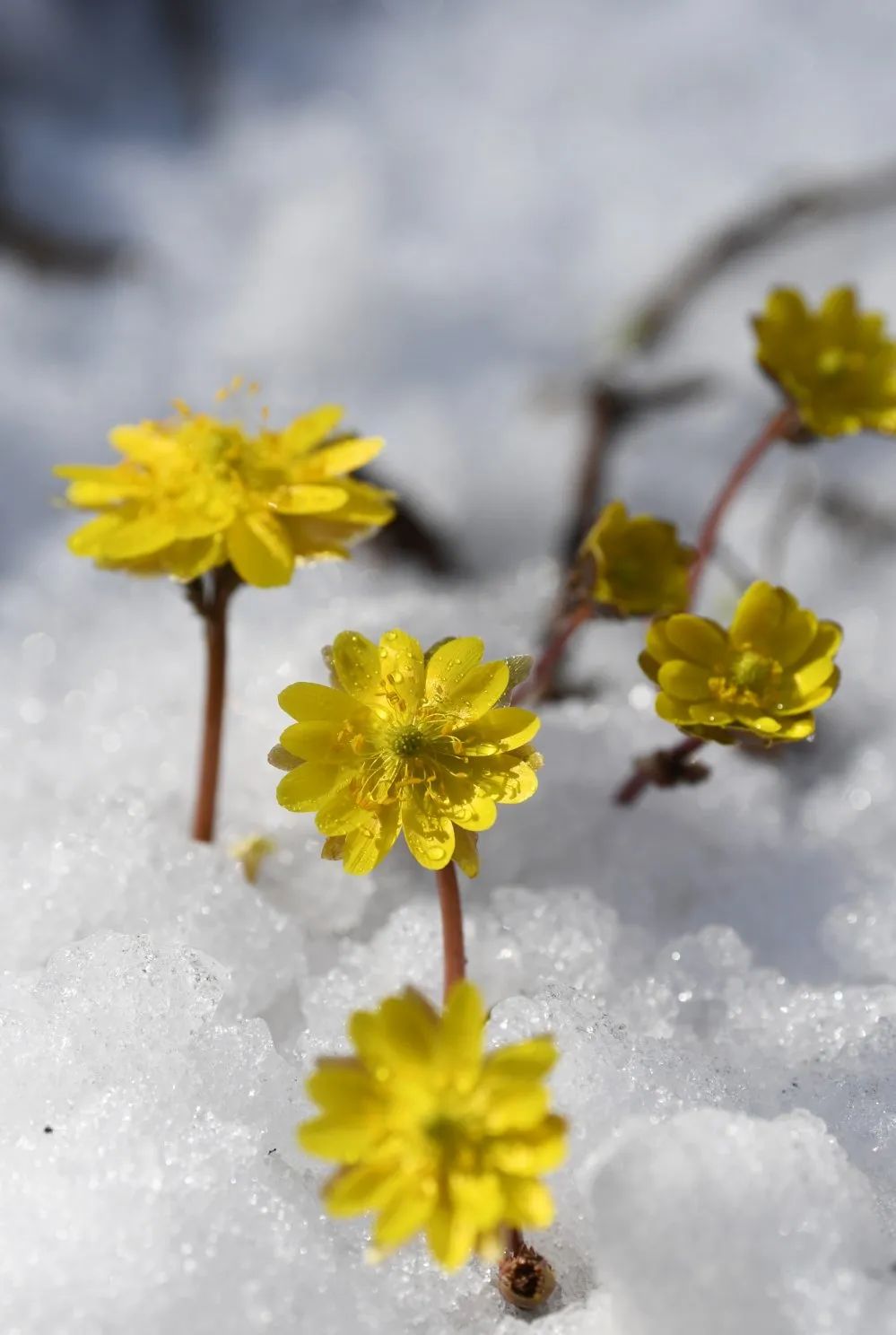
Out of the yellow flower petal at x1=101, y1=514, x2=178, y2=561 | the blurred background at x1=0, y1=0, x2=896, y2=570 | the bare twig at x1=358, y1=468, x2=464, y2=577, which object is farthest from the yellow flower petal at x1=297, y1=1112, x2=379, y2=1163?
the blurred background at x1=0, y1=0, x2=896, y2=570

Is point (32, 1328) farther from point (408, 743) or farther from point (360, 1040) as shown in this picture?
point (408, 743)

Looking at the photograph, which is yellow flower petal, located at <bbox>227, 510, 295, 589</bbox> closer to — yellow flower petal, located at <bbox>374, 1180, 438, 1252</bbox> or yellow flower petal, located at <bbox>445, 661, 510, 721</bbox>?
yellow flower petal, located at <bbox>445, 661, 510, 721</bbox>

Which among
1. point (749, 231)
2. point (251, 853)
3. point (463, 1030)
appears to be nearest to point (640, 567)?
point (251, 853)

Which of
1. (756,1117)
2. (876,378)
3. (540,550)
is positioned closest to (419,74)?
(540,550)

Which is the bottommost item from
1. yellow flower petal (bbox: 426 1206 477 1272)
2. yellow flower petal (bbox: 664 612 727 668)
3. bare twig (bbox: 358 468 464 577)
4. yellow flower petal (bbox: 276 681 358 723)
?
yellow flower petal (bbox: 426 1206 477 1272)

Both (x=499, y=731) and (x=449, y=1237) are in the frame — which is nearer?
(x=449, y=1237)

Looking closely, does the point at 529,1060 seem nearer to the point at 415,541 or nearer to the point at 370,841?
the point at 370,841
